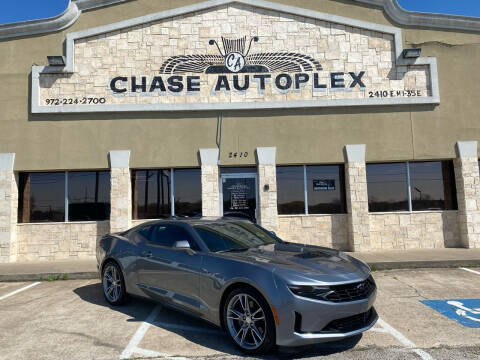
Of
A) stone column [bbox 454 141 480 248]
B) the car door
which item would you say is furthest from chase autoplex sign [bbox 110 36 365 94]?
the car door

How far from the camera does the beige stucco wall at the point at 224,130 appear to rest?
10.9m

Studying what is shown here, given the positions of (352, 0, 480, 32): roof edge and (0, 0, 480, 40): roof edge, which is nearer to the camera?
(0, 0, 480, 40): roof edge

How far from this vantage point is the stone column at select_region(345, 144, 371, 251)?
10.6 metres

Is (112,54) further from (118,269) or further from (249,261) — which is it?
(249,261)

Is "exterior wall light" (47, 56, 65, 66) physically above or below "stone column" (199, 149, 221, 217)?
above

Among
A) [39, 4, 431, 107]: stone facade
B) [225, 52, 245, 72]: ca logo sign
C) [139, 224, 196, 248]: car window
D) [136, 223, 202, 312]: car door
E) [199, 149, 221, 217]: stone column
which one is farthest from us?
[225, 52, 245, 72]: ca logo sign

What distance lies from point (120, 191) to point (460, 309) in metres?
8.93

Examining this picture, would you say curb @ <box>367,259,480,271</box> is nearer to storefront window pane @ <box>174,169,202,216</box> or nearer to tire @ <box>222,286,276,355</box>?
storefront window pane @ <box>174,169,202,216</box>

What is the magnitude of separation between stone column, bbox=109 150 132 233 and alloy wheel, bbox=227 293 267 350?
722 cm

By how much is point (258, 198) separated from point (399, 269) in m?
4.34

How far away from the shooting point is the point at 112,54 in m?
11.2

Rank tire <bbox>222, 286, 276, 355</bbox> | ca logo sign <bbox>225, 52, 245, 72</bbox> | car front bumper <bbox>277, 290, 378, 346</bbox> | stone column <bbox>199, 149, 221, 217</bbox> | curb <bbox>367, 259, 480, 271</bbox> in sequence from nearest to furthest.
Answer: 1. car front bumper <bbox>277, 290, 378, 346</bbox>
2. tire <bbox>222, 286, 276, 355</bbox>
3. curb <bbox>367, 259, 480, 271</bbox>
4. stone column <bbox>199, 149, 221, 217</bbox>
5. ca logo sign <bbox>225, 52, 245, 72</bbox>

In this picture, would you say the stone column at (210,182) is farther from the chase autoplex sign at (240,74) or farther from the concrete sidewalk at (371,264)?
the concrete sidewalk at (371,264)

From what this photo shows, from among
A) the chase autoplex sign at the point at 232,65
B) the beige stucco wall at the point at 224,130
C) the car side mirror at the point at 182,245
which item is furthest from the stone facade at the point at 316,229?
the car side mirror at the point at 182,245
